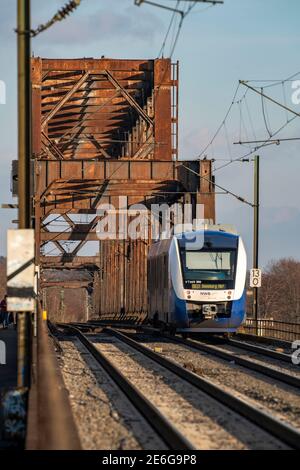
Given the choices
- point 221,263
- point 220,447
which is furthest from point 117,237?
point 220,447

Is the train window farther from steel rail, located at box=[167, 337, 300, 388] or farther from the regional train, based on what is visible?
steel rail, located at box=[167, 337, 300, 388]

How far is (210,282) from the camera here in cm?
2931

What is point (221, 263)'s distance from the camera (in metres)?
29.6

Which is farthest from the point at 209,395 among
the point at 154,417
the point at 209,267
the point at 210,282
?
the point at 209,267

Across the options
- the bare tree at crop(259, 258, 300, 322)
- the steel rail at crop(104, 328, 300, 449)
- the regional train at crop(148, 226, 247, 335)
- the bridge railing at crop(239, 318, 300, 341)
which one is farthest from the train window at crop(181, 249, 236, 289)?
the bare tree at crop(259, 258, 300, 322)

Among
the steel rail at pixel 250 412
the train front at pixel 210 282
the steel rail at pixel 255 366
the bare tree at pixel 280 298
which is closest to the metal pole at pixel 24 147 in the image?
the steel rail at pixel 250 412

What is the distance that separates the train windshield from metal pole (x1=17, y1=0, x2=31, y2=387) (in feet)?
47.8

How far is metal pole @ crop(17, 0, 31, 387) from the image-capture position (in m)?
14.0

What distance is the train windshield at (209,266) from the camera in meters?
29.3

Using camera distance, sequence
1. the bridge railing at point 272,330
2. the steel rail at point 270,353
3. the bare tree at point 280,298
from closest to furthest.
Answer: the steel rail at point 270,353 → the bridge railing at point 272,330 → the bare tree at point 280,298

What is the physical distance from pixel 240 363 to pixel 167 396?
21.3 ft

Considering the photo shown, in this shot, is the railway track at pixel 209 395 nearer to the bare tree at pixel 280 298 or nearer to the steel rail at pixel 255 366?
the steel rail at pixel 255 366

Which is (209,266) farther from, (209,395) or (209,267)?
(209,395)

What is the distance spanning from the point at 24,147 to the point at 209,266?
15236 mm
